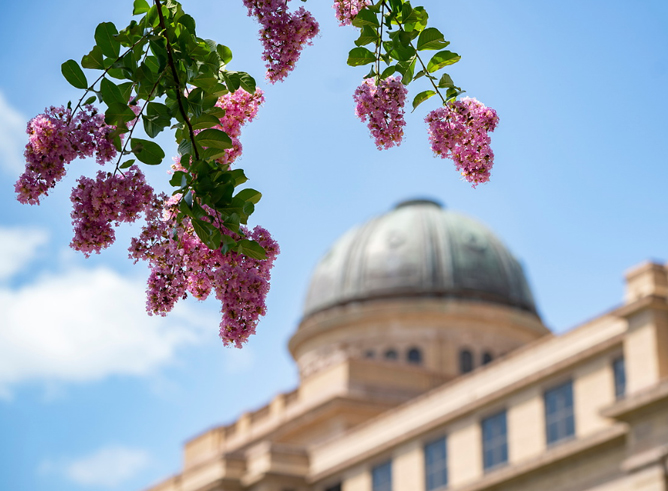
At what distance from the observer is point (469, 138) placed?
7609 millimetres

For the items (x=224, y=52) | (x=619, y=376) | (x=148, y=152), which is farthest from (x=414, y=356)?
(x=148, y=152)

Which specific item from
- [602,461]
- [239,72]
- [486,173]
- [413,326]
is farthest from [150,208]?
[413,326]

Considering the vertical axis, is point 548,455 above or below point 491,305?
below

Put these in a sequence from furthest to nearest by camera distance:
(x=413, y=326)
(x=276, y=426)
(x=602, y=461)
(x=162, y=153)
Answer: (x=413, y=326), (x=276, y=426), (x=602, y=461), (x=162, y=153)

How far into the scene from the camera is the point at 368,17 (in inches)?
289

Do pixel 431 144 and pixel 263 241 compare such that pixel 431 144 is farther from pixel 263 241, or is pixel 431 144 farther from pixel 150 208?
pixel 150 208

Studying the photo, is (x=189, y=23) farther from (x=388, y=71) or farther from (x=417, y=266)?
(x=417, y=266)

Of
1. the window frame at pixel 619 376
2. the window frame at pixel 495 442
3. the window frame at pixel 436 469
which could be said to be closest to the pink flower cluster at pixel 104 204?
the window frame at pixel 619 376

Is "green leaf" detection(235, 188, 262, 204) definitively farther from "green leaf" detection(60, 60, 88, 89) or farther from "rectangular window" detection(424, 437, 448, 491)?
"rectangular window" detection(424, 437, 448, 491)

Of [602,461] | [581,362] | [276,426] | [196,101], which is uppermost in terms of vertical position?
[276,426]

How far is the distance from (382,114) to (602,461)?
114 feet

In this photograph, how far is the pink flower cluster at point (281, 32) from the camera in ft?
23.7

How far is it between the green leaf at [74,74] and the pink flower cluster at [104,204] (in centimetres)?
47

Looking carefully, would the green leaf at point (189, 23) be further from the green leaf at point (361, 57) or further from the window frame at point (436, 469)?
the window frame at point (436, 469)
